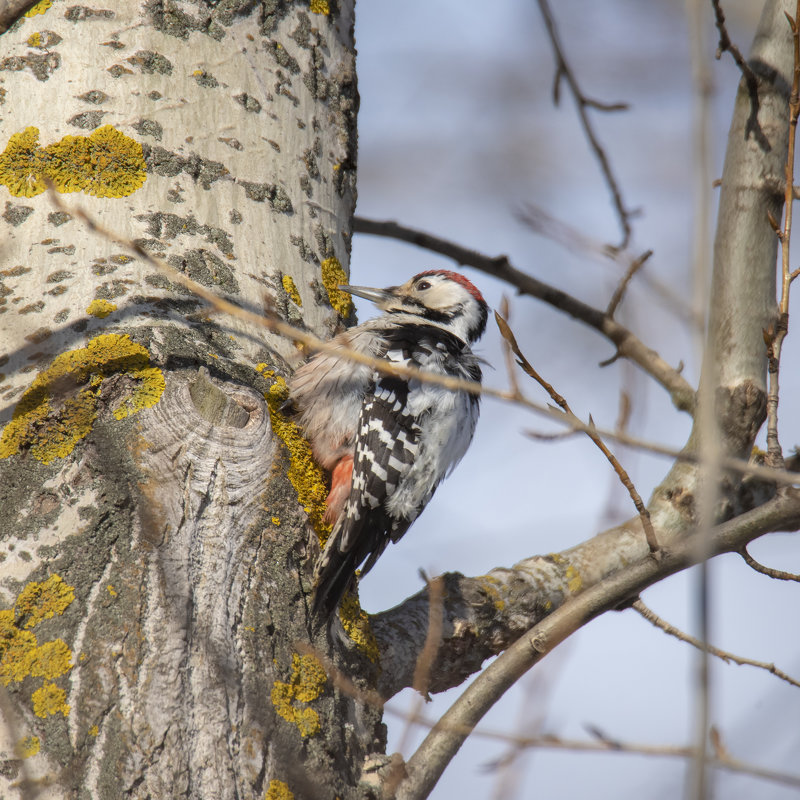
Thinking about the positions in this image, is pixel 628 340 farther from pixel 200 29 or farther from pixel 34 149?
pixel 34 149

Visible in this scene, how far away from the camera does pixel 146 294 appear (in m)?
2.18

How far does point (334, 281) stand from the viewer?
271 centimetres

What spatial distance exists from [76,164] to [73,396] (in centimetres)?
63

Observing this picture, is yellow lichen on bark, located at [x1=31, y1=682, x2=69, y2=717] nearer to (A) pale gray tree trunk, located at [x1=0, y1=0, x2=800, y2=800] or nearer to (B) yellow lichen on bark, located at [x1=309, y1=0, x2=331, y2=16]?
(A) pale gray tree trunk, located at [x1=0, y1=0, x2=800, y2=800]

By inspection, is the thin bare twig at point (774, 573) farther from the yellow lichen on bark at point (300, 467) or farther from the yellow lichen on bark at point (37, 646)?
the yellow lichen on bark at point (37, 646)

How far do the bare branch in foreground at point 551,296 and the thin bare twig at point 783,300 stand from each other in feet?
3.02

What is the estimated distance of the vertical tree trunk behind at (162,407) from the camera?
1.72 metres

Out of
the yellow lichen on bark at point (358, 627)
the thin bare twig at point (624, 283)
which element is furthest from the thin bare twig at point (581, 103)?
the yellow lichen on bark at point (358, 627)

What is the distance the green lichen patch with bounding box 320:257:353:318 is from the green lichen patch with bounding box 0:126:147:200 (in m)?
0.62

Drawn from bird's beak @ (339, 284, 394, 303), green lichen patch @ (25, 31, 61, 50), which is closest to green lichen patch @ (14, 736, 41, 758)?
green lichen patch @ (25, 31, 61, 50)

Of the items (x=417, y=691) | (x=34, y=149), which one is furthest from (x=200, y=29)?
(x=417, y=691)

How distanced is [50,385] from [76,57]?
89 centimetres

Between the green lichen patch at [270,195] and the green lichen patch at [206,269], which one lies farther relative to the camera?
the green lichen patch at [270,195]

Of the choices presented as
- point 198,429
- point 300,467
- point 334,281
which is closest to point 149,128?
point 334,281
